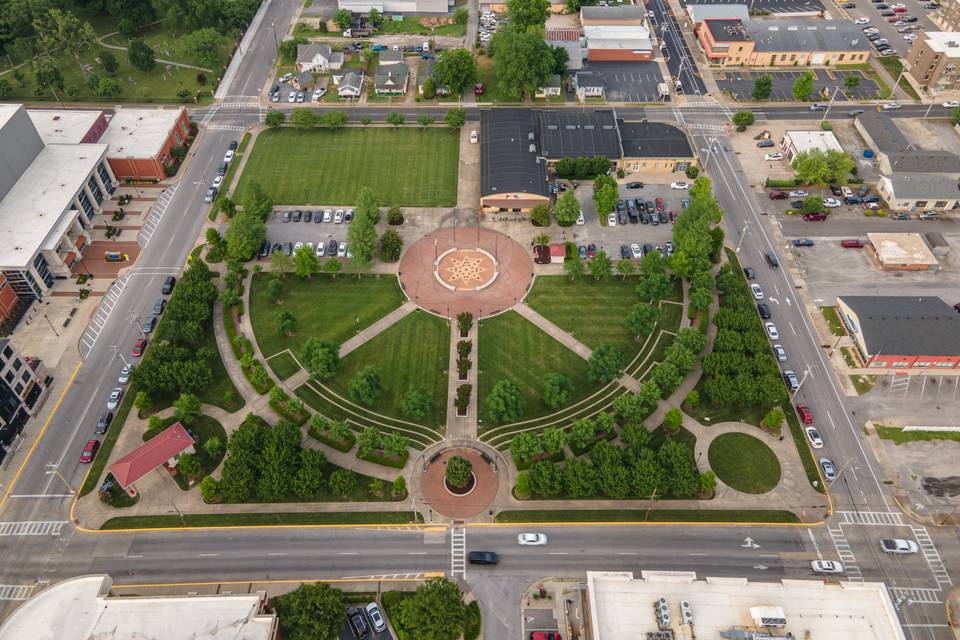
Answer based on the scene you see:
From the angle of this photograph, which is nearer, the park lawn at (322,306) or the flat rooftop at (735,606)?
the flat rooftop at (735,606)

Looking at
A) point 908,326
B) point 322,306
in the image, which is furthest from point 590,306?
point 908,326

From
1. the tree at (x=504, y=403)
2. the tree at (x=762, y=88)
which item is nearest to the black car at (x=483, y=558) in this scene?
the tree at (x=504, y=403)

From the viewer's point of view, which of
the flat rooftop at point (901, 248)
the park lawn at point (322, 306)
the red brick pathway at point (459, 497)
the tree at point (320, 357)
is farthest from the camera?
the flat rooftop at point (901, 248)

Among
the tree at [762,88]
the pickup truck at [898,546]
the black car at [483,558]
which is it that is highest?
the tree at [762,88]

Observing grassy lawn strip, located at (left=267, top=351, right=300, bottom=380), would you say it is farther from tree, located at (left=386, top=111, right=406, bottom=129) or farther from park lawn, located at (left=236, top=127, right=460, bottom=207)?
tree, located at (left=386, top=111, right=406, bottom=129)

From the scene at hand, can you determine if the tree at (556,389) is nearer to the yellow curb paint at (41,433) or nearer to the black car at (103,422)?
the black car at (103,422)

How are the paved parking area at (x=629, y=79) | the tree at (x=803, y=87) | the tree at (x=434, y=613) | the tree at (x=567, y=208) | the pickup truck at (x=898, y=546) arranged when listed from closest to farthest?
the tree at (x=434, y=613), the pickup truck at (x=898, y=546), the tree at (x=567, y=208), the tree at (x=803, y=87), the paved parking area at (x=629, y=79)

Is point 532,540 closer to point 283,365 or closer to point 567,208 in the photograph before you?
point 283,365
